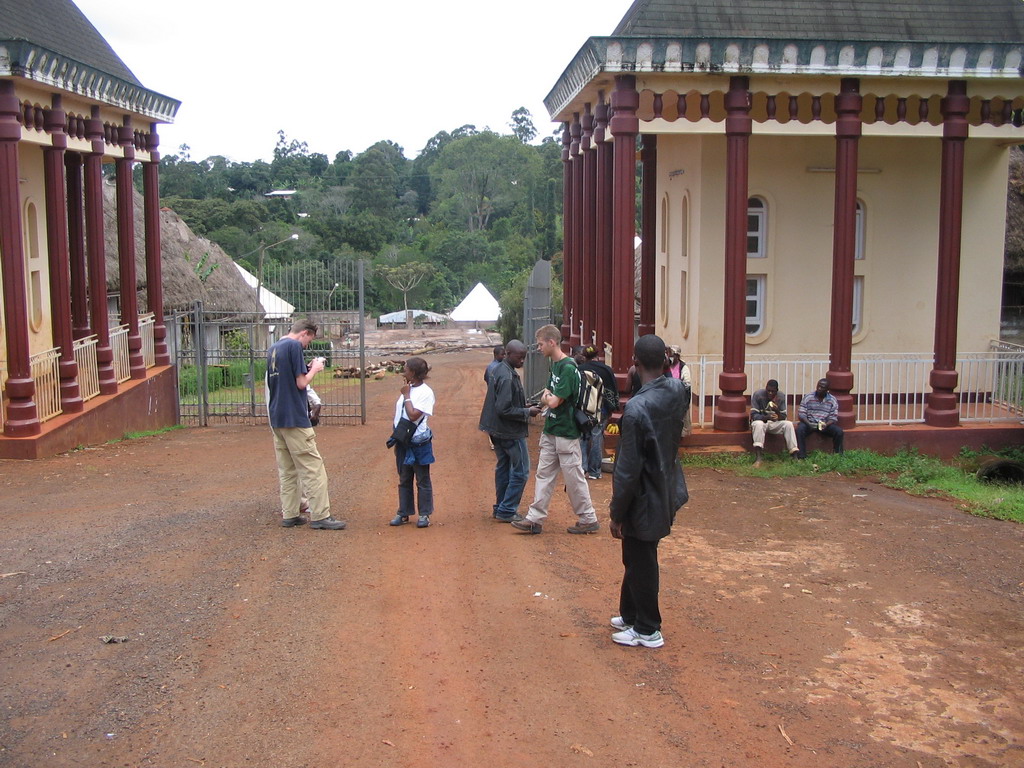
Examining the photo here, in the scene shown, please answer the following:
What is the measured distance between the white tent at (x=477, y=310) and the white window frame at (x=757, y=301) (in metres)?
37.7

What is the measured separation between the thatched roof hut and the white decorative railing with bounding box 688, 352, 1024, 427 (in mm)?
12959

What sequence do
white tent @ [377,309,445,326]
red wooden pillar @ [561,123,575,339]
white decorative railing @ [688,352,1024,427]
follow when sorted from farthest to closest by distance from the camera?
white tent @ [377,309,445,326]
red wooden pillar @ [561,123,575,339]
white decorative railing @ [688,352,1024,427]

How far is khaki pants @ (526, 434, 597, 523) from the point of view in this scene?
28.9 feet

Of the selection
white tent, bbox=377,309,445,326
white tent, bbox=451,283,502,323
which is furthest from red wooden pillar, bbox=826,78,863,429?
white tent, bbox=377,309,445,326

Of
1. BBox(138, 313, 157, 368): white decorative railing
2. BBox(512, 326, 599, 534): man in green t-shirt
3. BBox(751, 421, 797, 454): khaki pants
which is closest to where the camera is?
BBox(512, 326, 599, 534): man in green t-shirt

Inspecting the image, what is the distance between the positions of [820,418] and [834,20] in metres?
5.07

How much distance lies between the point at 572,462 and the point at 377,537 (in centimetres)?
173

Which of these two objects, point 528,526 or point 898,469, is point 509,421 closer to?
point 528,526

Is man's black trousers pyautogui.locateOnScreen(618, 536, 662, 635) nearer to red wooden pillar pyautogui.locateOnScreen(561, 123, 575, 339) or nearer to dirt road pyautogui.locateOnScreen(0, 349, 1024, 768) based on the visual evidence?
dirt road pyautogui.locateOnScreen(0, 349, 1024, 768)

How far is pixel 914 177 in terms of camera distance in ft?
48.9

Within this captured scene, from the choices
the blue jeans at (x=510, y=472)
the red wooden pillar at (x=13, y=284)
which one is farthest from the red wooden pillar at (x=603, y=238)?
the red wooden pillar at (x=13, y=284)

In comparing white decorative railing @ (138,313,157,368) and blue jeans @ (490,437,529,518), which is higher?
white decorative railing @ (138,313,157,368)

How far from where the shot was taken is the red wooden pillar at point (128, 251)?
17375 millimetres

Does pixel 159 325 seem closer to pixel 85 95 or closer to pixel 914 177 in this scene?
pixel 85 95
